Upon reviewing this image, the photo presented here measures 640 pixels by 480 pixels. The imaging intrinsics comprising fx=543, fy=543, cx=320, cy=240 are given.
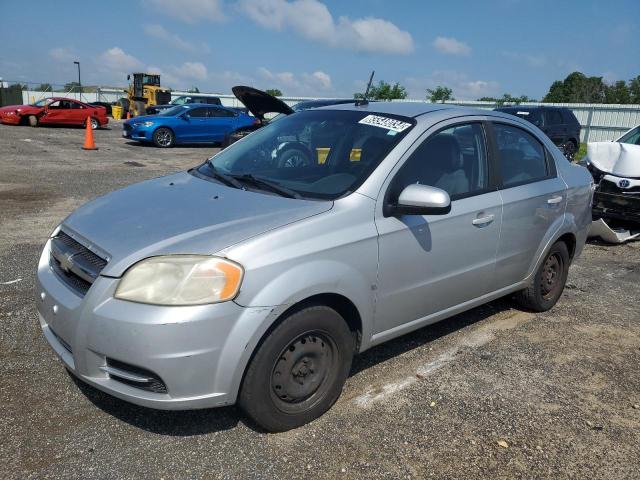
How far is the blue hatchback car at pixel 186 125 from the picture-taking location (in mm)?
18766

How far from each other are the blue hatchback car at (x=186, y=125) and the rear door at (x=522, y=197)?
603 inches

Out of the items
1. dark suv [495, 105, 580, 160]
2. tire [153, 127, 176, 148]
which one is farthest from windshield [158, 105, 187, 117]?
dark suv [495, 105, 580, 160]

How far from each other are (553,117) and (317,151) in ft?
48.2

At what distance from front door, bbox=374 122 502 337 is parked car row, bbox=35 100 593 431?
11 mm

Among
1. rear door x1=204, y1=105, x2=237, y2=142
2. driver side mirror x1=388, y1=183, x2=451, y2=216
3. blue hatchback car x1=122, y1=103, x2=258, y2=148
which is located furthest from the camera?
rear door x1=204, y1=105, x2=237, y2=142

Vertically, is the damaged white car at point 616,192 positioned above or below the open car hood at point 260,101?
below

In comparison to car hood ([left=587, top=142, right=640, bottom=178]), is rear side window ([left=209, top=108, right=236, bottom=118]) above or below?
above

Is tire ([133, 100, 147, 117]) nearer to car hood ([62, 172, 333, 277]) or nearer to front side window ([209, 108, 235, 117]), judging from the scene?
front side window ([209, 108, 235, 117])

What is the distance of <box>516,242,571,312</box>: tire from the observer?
4480 mm

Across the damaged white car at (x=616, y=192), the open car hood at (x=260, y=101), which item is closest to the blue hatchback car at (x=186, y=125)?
the damaged white car at (x=616, y=192)

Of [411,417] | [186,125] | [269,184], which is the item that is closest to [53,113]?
[186,125]

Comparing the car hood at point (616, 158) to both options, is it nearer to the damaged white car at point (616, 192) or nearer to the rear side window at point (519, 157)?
the damaged white car at point (616, 192)

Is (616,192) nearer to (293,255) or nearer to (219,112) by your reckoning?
(293,255)

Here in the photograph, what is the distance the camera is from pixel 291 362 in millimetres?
2762
